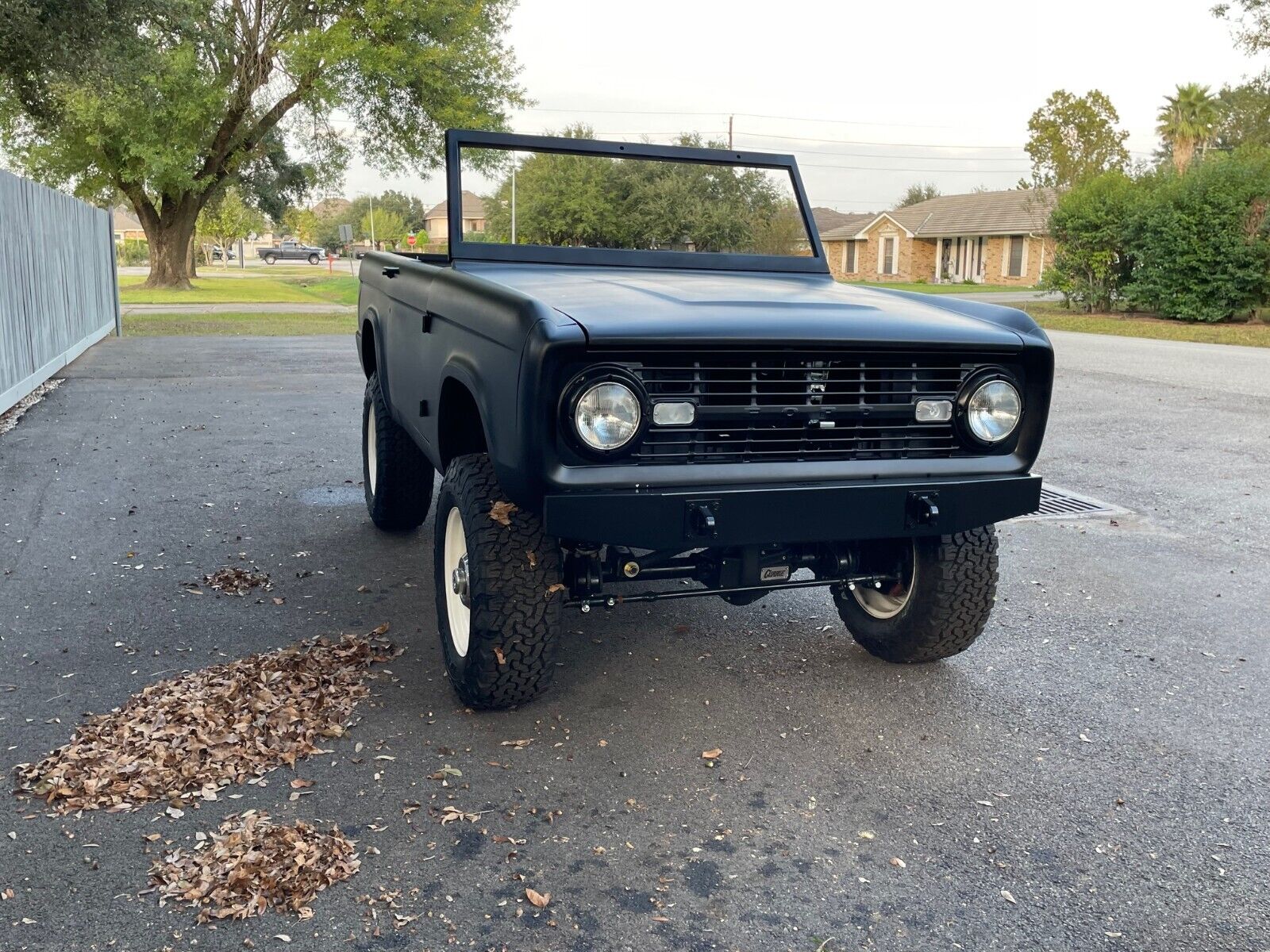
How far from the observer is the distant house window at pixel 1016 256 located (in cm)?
5294

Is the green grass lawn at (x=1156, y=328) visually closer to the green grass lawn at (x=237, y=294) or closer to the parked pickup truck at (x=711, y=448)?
the green grass lawn at (x=237, y=294)

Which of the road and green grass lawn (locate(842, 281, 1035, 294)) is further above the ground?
green grass lawn (locate(842, 281, 1035, 294))

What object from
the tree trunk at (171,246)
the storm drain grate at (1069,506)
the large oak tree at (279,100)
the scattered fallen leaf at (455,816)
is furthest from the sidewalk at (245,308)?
the scattered fallen leaf at (455,816)

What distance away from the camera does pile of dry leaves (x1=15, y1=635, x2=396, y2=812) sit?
3227 millimetres

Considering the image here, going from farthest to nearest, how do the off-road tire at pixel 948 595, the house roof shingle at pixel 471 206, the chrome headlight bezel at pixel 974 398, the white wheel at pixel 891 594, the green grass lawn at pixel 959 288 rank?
1. the green grass lawn at pixel 959 288
2. the house roof shingle at pixel 471 206
3. the white wheel at pixel 891 594
4. the off-road tire at pixel 948 595
5. the chrome headlight bezel at pixel 974 398

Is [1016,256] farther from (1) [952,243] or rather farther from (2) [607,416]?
(2) [607,416]

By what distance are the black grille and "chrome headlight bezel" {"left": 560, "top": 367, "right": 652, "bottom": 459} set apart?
0.04m

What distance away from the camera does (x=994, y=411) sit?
12.1 feet

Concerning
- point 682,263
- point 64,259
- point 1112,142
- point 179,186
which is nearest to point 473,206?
point 682,263

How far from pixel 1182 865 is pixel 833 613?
216cm

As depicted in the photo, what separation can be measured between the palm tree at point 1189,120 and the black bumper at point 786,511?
47.8 m

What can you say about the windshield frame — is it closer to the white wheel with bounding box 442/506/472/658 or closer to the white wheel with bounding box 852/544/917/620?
the white wheel with bounding box 442/506/472/658

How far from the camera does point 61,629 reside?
4.57m

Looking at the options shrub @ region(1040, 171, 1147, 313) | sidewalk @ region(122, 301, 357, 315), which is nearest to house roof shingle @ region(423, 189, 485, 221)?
sidewalk @ region(122, 301, 357, 315)
